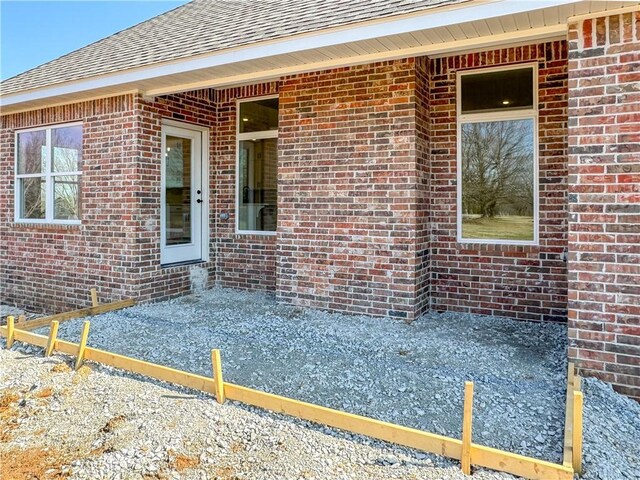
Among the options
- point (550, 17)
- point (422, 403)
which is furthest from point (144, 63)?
point (422, 403)

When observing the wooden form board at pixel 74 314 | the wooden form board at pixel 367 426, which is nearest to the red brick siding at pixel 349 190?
the wooden form board at pixel 74 314

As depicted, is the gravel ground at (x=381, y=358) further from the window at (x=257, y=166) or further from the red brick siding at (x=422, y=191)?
the window at (x=257, y=166)

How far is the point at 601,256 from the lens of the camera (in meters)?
3.54

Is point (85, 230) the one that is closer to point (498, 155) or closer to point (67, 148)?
point (67, 148)

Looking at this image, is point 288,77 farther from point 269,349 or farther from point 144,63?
point 269,349

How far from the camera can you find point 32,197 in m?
7.71

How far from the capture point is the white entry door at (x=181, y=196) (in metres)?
7.00

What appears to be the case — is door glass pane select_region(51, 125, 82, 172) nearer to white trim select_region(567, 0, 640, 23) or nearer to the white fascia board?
the white fascia board

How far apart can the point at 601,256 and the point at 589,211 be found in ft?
1.16

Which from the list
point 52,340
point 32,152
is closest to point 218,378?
point 52,340

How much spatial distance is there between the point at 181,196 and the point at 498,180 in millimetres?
4643

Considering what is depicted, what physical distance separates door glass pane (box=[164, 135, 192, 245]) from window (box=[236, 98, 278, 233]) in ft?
2.60

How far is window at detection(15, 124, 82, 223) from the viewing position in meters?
7.14

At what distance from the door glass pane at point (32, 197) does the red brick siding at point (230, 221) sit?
276 centimetres
